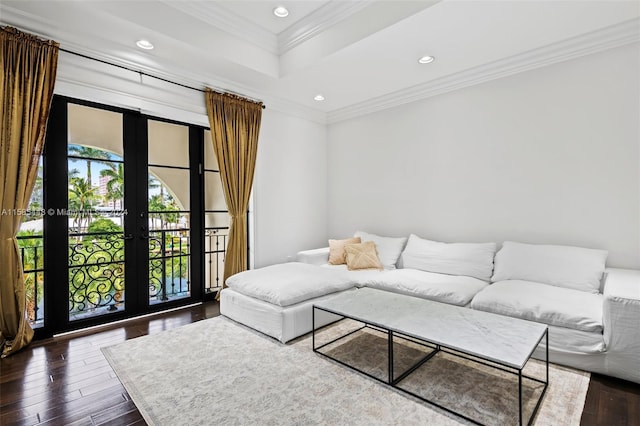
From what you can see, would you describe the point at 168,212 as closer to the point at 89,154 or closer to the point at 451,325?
the point at 89,154

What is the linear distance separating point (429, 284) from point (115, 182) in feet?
10.9

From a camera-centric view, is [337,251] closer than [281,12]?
No

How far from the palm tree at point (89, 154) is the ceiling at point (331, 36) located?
0.88 meters

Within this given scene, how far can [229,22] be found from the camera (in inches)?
124

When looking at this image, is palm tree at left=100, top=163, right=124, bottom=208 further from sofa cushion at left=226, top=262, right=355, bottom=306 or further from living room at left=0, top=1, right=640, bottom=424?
sofa cushion at left=226, top=262, right=355, bottom=306

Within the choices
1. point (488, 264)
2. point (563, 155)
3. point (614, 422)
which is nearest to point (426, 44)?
point (563, 155)

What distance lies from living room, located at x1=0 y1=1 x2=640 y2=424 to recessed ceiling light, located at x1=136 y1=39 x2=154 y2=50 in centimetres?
12

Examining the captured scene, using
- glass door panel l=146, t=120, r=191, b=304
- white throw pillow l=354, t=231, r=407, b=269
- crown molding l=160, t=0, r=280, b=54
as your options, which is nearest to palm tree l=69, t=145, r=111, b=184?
glass door panel l=146, t=120, r=191, b=304

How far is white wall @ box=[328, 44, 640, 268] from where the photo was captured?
2.88m

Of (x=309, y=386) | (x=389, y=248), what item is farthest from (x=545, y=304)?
(x=389, y=248)

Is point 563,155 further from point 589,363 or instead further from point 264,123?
point 264,123

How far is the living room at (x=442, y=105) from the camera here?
2.78 metres

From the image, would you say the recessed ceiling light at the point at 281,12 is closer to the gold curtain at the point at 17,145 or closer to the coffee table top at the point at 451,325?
the gold curtain at the point at 17,145

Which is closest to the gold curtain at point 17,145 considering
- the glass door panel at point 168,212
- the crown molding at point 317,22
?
the glass door panel at point 168,212
